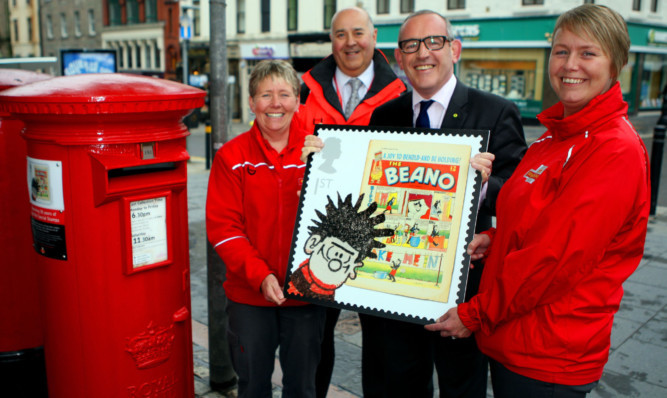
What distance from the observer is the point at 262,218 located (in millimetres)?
2537

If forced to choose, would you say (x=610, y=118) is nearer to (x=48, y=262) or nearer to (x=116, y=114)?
(x=116, y=114)

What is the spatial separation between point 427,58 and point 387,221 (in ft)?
2.61

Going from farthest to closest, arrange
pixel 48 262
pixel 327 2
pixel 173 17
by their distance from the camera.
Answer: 1. pixel 173 17
2. pixel 327 2
3. pixel 48 262

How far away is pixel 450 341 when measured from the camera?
99.8 inches

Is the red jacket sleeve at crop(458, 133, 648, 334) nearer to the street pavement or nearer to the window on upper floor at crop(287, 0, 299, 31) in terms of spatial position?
the street pavement

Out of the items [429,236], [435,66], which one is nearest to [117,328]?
[429,236]

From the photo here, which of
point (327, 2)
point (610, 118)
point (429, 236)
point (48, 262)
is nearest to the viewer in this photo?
point (610, 118)

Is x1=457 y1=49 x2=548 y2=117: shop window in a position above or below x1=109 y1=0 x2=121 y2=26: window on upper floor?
below

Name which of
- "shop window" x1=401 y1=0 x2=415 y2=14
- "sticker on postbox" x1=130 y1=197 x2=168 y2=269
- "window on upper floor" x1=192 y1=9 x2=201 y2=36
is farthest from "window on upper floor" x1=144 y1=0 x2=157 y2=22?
"sticker on postbox" x1=130 y1=197 x2=168 y2=269

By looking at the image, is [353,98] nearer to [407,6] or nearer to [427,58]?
[427,58]

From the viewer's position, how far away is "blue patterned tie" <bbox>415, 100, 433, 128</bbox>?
2.64m

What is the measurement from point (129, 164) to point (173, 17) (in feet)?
113

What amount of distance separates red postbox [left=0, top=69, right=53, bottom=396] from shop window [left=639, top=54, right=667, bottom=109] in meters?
26.7

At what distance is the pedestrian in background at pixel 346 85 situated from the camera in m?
3.15
